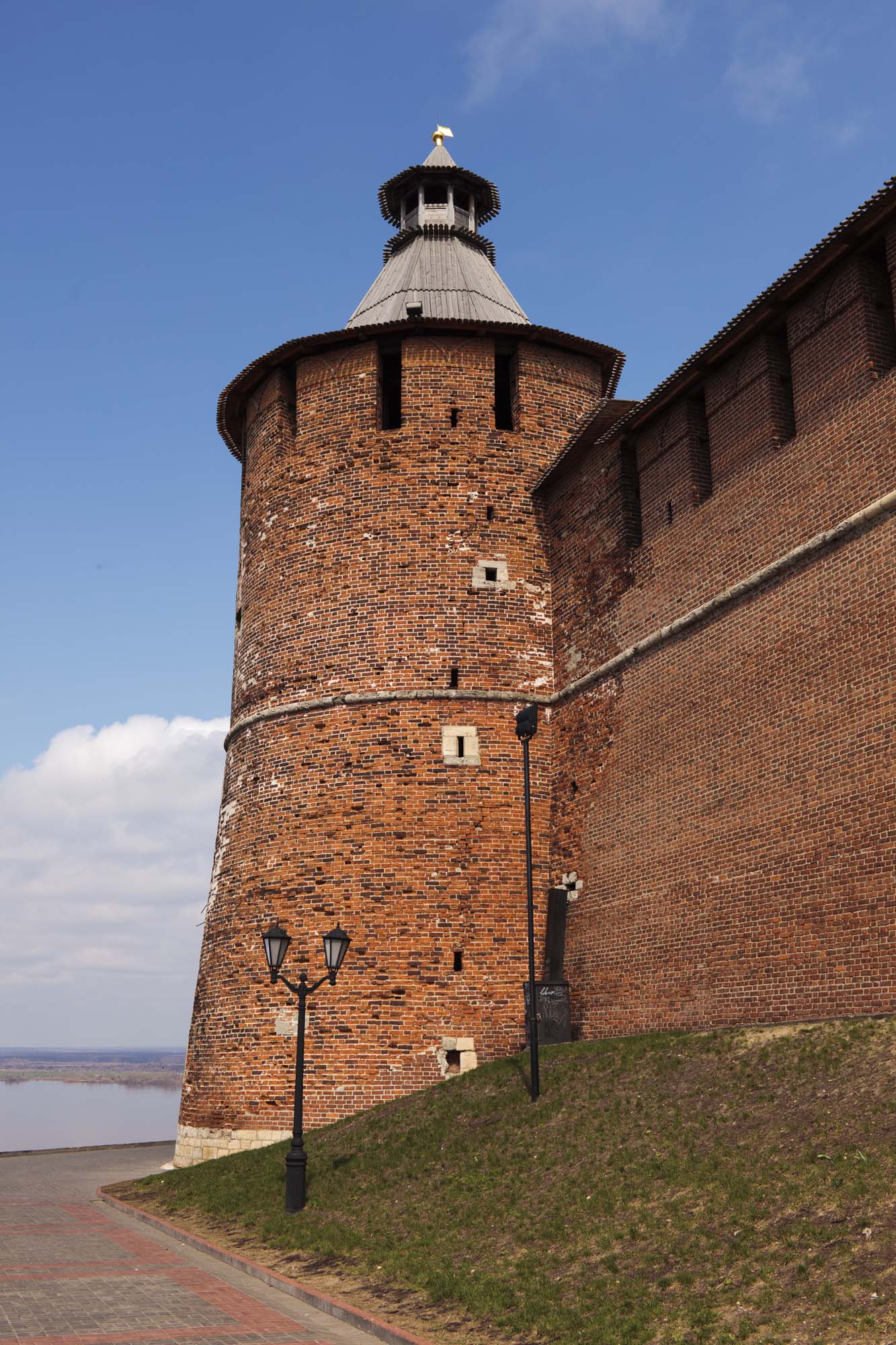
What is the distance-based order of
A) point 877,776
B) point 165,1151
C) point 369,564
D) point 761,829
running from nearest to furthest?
1. point 877,776
2. point 761,829
3. point 369,564
4. point 165,1151

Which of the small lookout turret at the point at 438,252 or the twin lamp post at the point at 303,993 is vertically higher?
the small lookout turret at the point at 438,252

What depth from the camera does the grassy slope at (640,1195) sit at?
23.4 ft

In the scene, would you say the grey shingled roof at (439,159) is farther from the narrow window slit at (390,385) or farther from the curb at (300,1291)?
the curb at (300,1291)

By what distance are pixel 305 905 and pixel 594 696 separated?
5.01m

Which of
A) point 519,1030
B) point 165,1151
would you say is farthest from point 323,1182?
point 165,1151

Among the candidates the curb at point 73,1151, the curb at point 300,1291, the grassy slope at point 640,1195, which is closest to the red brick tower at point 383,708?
the grassy slope at point 640,1195

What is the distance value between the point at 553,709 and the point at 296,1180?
25.9 ft

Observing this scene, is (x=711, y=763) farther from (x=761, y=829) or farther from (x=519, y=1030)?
(x=519, y=1030)

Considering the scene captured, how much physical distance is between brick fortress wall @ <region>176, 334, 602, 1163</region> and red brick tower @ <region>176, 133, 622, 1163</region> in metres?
0.04

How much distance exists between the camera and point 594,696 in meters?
17.0

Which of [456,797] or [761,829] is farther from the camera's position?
[456,797]

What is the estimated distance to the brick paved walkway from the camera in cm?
828

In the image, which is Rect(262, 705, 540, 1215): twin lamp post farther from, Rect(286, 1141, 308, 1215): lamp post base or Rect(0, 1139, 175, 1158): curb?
Rect(0, 1139, 175, 1158): curb

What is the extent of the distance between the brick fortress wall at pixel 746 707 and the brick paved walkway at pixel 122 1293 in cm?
566
